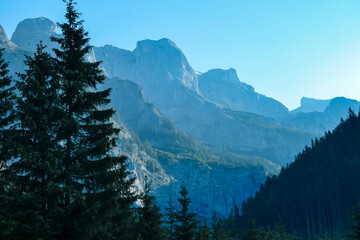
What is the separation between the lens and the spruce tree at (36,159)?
46.5 ft

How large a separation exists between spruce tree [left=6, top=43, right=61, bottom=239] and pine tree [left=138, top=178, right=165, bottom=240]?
13.0m

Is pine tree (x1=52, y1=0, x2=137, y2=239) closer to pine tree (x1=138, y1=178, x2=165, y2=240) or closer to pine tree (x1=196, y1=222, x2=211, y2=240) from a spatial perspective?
pine tree (x1=138, y1=178, x2=165, y2=240)

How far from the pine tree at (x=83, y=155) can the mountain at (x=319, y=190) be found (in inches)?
3174

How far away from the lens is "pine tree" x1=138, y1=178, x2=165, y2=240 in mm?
27891

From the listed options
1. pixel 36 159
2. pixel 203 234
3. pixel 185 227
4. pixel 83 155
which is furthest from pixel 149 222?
pixel 36 159

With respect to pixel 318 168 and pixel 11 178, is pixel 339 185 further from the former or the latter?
pixel 11 178

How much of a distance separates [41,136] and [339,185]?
305 feet

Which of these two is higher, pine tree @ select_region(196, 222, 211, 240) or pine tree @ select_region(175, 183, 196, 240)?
pine tree @ select_region(175, 183, 196, 240)

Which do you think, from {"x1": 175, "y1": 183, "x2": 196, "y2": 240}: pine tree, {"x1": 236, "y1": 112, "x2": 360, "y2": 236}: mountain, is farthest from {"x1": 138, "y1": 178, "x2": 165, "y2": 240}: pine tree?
{"x1": 236, "y1": 112, "x2": 360, "y2": 236}: mountain

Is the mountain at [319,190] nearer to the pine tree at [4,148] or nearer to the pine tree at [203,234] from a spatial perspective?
the pine tree at [203,234]

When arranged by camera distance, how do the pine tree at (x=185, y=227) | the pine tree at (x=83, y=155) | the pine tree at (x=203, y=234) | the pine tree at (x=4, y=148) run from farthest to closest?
1. the pine tree at (x=203, y=234)
2. the pine tree at (x=185, y=227)
3. the pine tree at (x=83, y=155)
4. the pine tree at (x=4, y=148)

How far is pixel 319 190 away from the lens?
3713 inches

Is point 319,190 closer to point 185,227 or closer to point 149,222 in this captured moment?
point 185,227

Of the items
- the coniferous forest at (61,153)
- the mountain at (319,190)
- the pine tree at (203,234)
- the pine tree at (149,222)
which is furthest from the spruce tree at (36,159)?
the mountain at (319,190)
